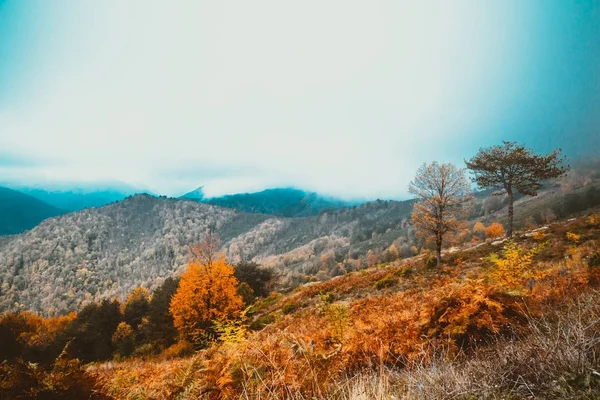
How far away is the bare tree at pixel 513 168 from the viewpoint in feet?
76.4

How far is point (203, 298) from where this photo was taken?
19.9 metres

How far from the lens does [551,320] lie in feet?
13.0

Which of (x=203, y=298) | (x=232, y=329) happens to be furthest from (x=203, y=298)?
(x=232, y=329)

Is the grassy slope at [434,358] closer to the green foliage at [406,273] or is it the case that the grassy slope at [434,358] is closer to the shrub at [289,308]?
the green foliage at [406,273]

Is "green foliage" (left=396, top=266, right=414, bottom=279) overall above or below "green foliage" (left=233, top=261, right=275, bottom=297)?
above

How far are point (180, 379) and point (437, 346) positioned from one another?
3.85 metres

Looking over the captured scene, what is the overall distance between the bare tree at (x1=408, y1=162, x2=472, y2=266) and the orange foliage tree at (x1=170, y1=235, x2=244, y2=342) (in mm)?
14892

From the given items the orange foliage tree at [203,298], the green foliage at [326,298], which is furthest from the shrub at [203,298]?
the green foliage at [326,298]

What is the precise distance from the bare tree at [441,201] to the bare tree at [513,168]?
16.9 feet

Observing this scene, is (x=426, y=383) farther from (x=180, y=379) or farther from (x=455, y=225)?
(x=455, y=225)

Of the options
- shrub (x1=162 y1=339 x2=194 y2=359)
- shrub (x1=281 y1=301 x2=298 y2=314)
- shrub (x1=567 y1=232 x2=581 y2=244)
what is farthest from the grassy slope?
shrub (x1=162 y1=339 x2=194 y2=359)

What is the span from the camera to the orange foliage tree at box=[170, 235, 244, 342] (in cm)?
1944

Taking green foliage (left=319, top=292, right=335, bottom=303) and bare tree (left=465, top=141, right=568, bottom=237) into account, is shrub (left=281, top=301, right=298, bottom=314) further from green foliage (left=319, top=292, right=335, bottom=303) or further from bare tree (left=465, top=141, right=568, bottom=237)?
bare tree (left=465, top=141, right=568, bottom=237)

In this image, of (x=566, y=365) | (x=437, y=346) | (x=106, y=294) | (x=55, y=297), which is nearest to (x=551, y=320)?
(x=437, y=346)
